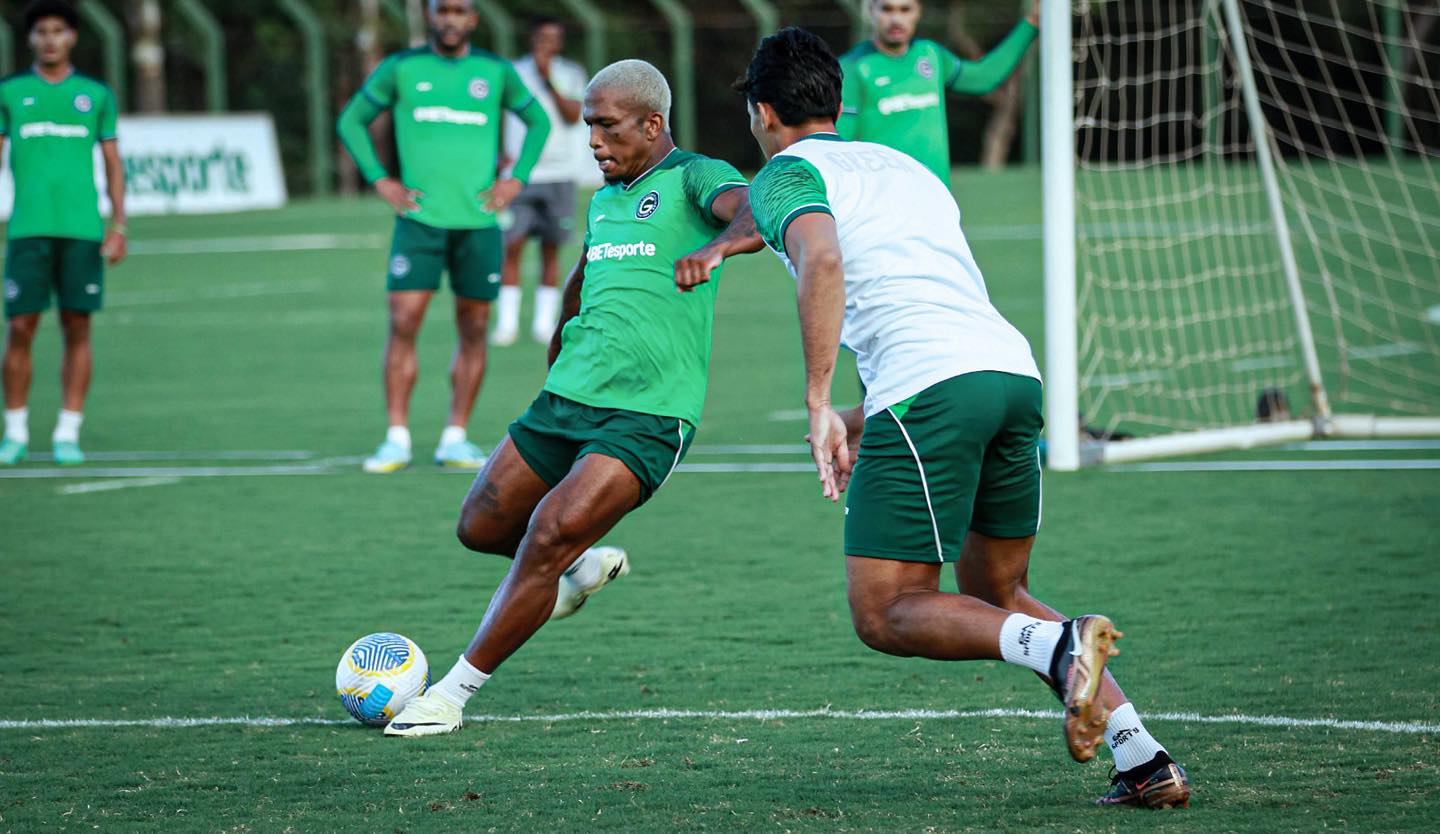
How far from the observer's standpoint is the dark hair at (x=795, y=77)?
4.64 m

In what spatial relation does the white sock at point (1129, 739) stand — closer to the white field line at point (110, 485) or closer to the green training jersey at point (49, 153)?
the white field line at point (110, 485)

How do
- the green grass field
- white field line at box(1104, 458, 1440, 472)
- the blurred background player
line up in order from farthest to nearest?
the blurred background player → white field line at box(1104, 458, 1440, 472) → the green grass field

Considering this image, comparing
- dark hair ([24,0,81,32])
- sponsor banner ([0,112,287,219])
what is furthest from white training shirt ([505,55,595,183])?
sponsor banner ([0,112,287,219])

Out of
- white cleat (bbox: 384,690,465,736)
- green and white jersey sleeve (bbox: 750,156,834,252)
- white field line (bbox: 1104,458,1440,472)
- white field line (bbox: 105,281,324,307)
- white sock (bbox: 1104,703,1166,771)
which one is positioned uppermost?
green and white jersey sleeve (bbox: 750,156,834,252)

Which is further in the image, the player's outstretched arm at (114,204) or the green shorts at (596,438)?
the player's outstretched arm at (114,204)

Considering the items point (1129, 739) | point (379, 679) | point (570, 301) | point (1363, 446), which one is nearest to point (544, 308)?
point (1363, 446)

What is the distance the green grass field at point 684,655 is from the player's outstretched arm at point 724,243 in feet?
4.14

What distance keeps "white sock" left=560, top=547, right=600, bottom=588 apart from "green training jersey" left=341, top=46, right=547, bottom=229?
4.73m

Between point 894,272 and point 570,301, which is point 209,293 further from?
point 894,272

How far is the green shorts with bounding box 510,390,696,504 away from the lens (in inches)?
208

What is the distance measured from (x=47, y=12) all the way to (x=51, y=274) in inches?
55.8

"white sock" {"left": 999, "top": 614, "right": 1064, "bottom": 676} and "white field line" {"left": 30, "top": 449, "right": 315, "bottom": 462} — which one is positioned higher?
"white sock" {"left": 999, "top": 614, "right": 1064, "bottom": 676}

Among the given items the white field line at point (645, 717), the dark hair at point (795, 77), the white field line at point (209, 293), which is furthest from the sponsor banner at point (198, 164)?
the dark hair at point (795, 77)

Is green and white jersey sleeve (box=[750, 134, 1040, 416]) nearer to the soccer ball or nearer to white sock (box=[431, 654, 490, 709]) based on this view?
white sock (box=[431, 654, 490, 709])
